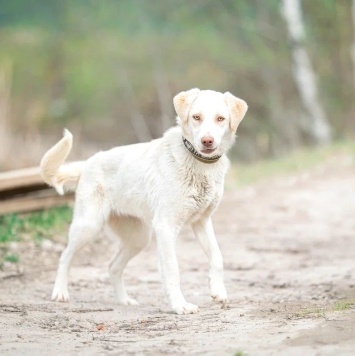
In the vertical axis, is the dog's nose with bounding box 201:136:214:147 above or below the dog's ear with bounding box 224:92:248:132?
below

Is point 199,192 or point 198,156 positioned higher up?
point 198,156

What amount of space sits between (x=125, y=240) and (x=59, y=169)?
0.78 m

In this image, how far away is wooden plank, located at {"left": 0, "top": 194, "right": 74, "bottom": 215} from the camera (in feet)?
34.4

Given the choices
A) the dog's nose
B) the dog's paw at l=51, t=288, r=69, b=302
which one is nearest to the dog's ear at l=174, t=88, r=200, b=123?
the dog's nose

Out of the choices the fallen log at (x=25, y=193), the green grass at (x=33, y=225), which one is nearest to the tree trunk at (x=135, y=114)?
the fallen log at (x=25, y=193)

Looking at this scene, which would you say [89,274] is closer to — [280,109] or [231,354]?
[231,354]

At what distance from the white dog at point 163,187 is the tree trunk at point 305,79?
14.8 meters

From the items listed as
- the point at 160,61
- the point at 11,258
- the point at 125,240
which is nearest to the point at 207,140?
the point at 125,240

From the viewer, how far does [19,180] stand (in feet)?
33.9

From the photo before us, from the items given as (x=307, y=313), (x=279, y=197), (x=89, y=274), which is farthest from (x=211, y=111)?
(x=279, y=197)

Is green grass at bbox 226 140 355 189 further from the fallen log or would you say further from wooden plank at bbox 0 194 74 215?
the fallen log

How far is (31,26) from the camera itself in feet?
80.7

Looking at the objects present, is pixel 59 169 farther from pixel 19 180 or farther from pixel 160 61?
pixel 160 61

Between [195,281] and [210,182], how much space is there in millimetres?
1701
